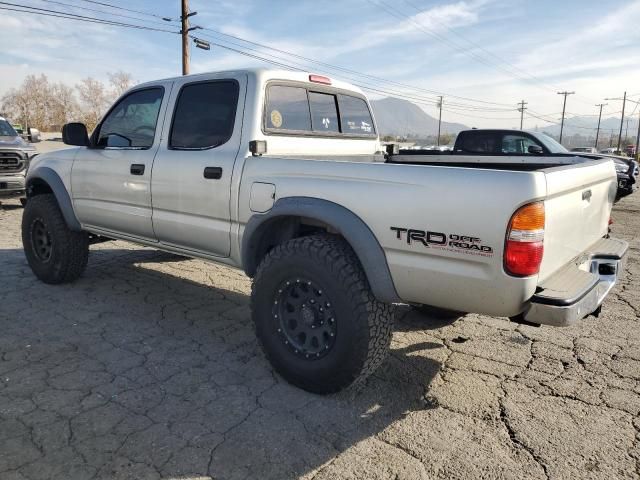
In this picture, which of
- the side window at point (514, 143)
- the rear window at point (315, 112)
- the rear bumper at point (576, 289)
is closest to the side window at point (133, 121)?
the rear window at point (315, 112)

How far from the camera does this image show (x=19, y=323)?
394 cm

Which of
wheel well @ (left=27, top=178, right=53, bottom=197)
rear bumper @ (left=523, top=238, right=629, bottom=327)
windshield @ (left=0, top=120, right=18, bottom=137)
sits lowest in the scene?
rear bumper @ (left=523, top=238, right=629, bottom=327)

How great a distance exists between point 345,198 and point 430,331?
183 centimetres

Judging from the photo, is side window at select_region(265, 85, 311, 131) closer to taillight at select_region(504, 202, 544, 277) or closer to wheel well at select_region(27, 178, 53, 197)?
taillight at select_region(504, 202, 544, 277)

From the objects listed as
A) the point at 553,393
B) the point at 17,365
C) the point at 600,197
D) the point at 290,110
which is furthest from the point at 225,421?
the point at 600,197

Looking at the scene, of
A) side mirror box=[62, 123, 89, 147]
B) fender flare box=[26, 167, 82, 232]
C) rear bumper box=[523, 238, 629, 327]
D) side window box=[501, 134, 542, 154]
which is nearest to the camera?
rear bumper box=[523, 238, 629, 327]

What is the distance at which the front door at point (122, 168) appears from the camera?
3929mm

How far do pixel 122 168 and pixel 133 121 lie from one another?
45cm

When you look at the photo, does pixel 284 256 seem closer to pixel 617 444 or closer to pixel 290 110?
pixel 290 110

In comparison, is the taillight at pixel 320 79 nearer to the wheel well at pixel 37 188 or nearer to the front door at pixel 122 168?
the front door at pixel 122 168

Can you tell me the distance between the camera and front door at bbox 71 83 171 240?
3.93 metres

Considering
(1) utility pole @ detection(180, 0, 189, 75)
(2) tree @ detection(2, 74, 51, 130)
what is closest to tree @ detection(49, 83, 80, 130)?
(2) tree @ detection(2, 74, 51, 130)

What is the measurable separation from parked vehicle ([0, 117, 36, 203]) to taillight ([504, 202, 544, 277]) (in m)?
10.1

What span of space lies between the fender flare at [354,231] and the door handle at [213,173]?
1.90 feet
